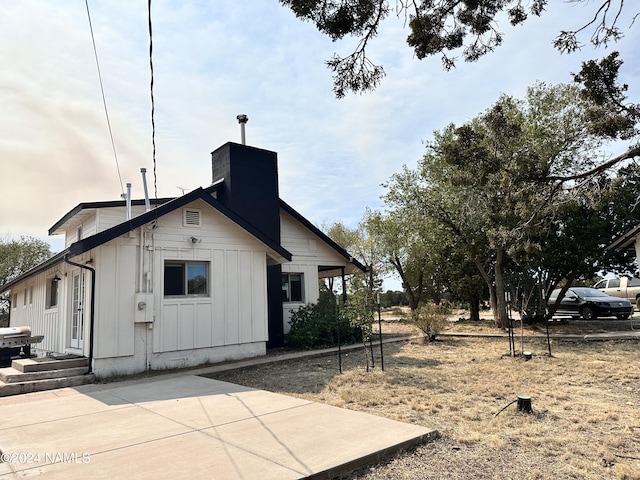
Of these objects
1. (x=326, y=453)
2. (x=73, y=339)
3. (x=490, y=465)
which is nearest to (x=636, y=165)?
(x=490, y=465)

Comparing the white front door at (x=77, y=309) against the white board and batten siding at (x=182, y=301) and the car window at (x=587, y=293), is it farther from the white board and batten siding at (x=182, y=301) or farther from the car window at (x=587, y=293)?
the car window at (x=587, y=293)

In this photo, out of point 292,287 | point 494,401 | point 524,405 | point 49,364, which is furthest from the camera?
point 292,287

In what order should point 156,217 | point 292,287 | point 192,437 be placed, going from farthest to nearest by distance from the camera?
point 292,287
point 156,217
point 192,437

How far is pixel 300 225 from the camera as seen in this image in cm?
1545

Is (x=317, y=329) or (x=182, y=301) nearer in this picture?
(x=182, y=301)

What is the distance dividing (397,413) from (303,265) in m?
9.54

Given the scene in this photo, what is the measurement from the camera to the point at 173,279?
10820 millimetres

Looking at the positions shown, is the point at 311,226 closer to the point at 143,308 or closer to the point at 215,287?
the point at 215,287

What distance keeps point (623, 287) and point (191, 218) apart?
74.9 ft

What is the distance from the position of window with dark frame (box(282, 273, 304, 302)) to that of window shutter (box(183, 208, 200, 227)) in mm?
4485

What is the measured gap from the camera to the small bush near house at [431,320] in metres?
13.8

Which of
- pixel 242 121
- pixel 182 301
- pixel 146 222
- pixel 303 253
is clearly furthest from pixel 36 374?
pixel 242 121

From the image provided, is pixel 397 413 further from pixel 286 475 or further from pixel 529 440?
pixel 286 475

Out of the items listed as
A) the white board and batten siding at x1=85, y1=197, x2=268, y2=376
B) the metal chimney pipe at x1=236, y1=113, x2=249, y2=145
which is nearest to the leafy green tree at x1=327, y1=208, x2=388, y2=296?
the metal chimney pipe at x1=236, y1=113, x2=249, y2=145
